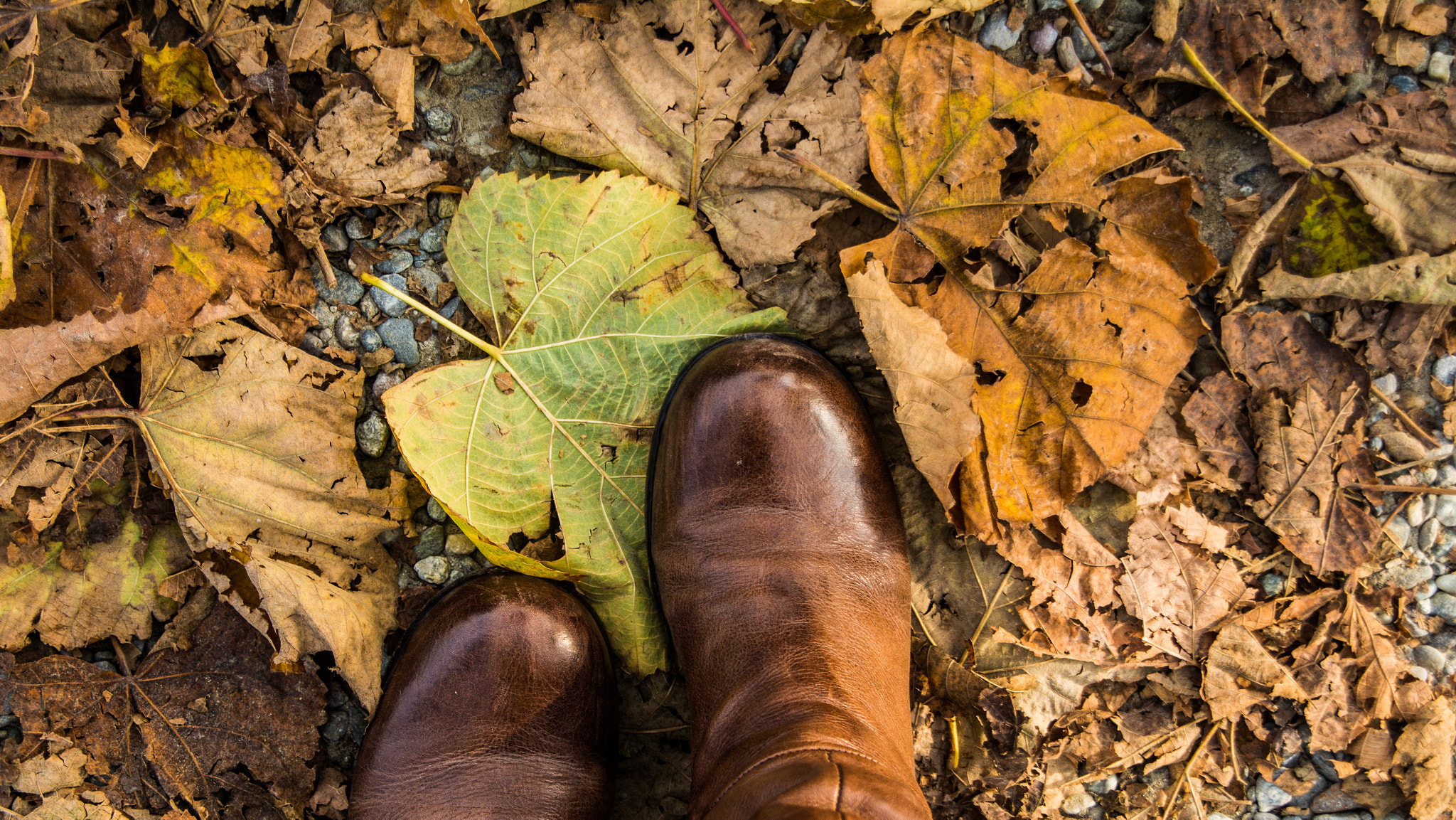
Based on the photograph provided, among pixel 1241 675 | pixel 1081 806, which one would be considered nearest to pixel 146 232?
pixel 1081 806

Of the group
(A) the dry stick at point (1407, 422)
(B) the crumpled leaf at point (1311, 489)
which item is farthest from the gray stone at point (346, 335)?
(A) the dry stick at point (1407, 422)

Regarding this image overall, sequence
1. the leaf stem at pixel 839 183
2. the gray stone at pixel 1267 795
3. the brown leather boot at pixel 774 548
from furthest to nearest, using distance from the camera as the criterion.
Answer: the gray stone at pixel 1267 795 < the leaf stem at pixel 839 183 < the brown leather boot at pixel 774 548

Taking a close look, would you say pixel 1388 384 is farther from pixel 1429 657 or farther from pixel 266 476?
pixel 266 476

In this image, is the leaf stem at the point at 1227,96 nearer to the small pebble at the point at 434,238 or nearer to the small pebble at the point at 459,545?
the small pebble at the point at 434,238

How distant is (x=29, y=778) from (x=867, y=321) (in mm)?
2544

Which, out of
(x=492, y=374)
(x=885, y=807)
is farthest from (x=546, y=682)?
(x=885, y=807)

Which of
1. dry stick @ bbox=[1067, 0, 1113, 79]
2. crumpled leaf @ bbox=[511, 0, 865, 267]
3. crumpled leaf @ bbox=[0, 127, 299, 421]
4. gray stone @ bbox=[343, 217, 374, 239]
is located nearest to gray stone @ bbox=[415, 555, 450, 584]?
crumpled leaf @ bbox=[0, 127, 299, 421]

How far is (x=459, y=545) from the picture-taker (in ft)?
7.34

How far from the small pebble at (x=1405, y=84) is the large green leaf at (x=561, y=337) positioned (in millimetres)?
1891

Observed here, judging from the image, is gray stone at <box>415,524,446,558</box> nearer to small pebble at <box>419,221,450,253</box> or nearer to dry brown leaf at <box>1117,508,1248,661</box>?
small pebble at <box>419,221,450,253</box>

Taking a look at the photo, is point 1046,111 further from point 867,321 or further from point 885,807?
point 885,807

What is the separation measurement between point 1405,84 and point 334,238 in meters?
2.96

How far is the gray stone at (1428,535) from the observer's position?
7.27 feet

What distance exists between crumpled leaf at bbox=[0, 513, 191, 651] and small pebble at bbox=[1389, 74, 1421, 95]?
3.54 m
